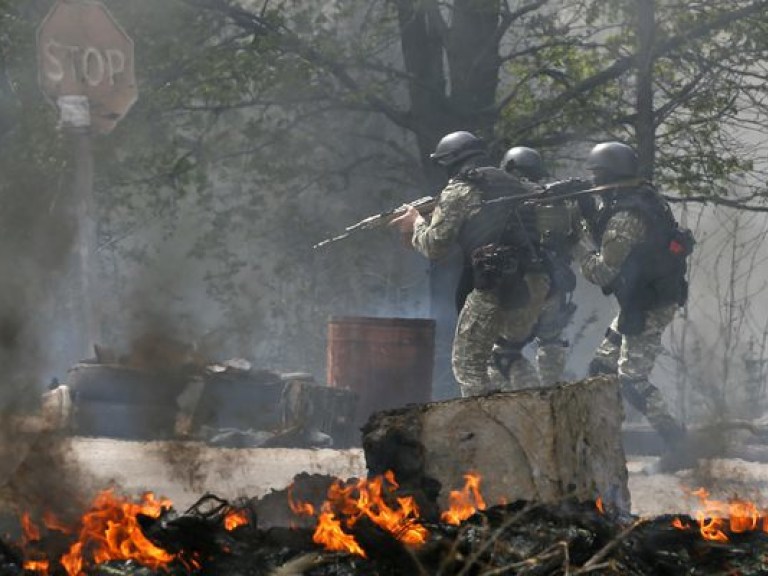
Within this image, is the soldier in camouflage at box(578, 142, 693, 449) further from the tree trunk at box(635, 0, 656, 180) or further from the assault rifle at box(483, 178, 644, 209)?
the tree trunk at box(635, 0, 656, 180)

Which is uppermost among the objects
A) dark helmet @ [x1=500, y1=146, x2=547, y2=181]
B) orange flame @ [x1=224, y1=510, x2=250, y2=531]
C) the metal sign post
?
the metal sign post

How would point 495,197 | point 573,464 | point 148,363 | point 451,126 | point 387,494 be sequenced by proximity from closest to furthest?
1. point 387,494
2. point 573,464
3. point 495,197
4. point 148,363
5. point 451,126

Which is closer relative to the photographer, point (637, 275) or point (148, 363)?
point (637, 275)

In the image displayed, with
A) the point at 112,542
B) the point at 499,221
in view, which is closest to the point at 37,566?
the point at 112,542

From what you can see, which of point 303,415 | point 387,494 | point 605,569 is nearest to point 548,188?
point 303,415

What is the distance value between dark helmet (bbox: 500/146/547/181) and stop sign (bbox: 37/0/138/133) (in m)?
2.94

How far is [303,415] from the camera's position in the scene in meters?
11.3

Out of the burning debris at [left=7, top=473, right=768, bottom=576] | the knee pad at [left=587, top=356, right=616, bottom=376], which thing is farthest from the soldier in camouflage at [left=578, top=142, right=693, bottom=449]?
the burning debris at [left=7, top=473, right=768, bottom=576]

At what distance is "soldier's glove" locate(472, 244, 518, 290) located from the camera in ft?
31.2

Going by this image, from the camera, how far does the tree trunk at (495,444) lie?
236 inches

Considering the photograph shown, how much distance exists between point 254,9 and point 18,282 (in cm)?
398

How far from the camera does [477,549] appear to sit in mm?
4227

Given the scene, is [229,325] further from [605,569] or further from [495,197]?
[605,569]

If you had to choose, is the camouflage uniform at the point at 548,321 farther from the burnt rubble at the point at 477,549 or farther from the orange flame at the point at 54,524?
the burnt rubble at the point at 477,549
